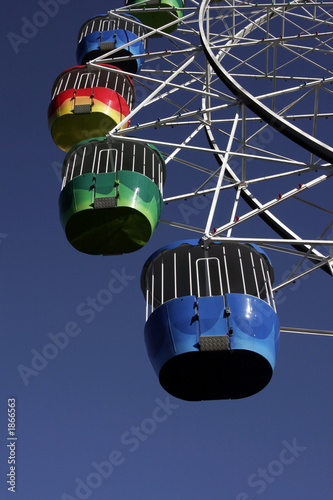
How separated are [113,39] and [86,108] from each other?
449 centimetres

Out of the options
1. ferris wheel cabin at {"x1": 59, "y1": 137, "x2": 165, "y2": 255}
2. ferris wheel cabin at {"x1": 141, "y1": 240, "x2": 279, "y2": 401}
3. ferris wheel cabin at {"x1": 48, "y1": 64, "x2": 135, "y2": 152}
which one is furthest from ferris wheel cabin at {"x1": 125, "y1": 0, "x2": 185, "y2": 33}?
ferris wheel cabin at {"x1": 141, "y1": 240, "x2": 279, "y2": 401}

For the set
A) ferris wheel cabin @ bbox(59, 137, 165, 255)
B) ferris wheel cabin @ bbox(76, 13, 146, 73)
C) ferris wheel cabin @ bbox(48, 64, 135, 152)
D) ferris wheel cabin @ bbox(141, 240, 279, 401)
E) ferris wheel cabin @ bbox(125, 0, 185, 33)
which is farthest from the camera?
ferris wheel cabin @ bbox(125, 0, 185, 33)

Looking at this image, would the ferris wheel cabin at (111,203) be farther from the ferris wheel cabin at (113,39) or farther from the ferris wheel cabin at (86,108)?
the ferris wheel cabin at (113,39)

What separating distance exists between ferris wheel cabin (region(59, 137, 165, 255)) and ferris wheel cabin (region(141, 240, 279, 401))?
110 cm

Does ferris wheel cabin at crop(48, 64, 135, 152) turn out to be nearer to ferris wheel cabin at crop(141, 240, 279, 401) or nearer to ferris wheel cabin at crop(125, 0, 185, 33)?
ferris wheel cabin at crop(125, 0, 185, 33)

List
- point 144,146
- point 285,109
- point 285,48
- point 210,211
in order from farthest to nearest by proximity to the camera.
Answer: point 285,48 → point 285,109 → point 144,146 → point 210,211

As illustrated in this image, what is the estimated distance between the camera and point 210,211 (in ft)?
47.6

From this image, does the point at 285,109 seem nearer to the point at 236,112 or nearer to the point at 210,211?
the point at 236,112

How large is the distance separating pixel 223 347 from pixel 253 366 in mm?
777

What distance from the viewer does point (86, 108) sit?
65.1 ft

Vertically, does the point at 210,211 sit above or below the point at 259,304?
above

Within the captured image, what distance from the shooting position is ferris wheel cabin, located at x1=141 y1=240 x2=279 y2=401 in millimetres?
13383

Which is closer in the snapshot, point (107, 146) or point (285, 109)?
point (107, 146)

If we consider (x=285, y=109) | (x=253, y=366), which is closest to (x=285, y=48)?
(x=285, y=109)
